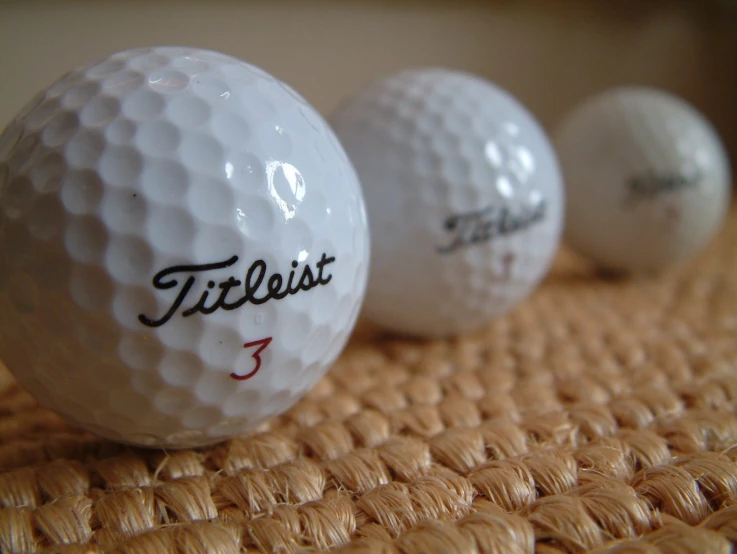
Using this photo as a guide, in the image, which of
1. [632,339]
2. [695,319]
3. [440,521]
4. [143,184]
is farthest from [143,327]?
[695,319]

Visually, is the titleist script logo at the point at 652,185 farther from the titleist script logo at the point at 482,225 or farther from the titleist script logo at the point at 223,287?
the titleist script logo at the point at 223,287

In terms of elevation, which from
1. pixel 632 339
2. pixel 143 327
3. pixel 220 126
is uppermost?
pixel 220 126

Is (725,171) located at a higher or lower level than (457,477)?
higher

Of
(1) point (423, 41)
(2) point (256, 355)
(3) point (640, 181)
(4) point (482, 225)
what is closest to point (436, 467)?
(2) point (256, 355)

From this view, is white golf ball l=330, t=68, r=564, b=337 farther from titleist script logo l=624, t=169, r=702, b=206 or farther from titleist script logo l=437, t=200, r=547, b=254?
titleist script logo l=624, t=169, r=702, b=206

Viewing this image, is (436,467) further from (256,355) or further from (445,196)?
(445,196)

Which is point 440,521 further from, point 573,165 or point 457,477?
point 573,165

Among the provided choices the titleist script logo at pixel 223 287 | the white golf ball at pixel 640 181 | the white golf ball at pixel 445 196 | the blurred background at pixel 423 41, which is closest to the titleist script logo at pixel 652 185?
the white golf ball at pixel 640 181

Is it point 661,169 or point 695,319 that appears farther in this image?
point 661,169
